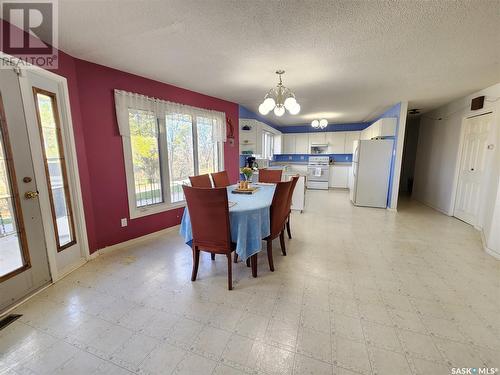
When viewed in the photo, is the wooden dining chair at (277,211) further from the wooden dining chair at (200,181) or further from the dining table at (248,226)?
the wooden dining chair at (200,181)

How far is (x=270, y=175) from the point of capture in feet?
12.2

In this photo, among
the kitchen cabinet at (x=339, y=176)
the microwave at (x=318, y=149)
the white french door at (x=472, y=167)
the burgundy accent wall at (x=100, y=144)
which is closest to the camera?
the burgundy accent wall at (x=100, y=144)

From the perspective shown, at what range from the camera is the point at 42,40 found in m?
1.90

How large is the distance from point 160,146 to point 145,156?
0.28m

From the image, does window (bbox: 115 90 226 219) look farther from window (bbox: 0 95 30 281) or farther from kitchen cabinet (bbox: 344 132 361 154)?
kitchen cabinet (bbox: 344 132 361 154)

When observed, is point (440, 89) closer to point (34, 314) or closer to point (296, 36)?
point (296, 36)

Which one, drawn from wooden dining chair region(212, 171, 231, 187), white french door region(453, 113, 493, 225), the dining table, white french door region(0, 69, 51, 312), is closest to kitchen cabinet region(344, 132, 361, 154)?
white french door region(453, 113, 493, 225)

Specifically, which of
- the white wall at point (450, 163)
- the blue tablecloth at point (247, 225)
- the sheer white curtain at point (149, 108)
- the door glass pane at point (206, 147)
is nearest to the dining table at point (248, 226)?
the blue tablecloth at point (247, 225)

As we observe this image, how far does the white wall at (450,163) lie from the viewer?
2838 millimetres

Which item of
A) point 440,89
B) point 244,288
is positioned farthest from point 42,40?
point 440,89

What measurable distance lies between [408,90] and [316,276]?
3.39 m

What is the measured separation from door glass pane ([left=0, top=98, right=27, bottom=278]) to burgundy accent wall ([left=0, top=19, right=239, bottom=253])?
0.67m

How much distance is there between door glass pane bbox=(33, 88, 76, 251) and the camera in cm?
199

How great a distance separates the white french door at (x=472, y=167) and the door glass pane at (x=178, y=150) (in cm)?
487
